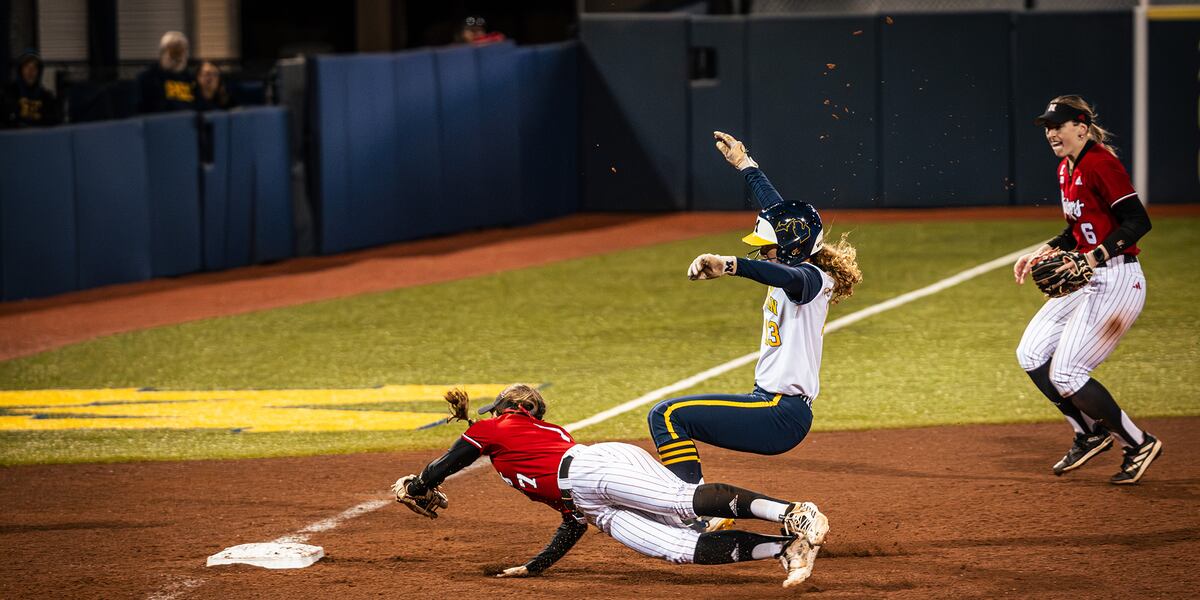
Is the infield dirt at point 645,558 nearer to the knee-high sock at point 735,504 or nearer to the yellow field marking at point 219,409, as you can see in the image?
the knee-high sock at point 735,504

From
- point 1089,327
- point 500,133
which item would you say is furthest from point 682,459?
point 500,133

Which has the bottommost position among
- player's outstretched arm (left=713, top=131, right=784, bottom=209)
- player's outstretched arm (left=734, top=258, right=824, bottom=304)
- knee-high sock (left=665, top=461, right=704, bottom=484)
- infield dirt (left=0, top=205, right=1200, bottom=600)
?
infield dirt (left=0, top=205, right=1200, bottom=600)

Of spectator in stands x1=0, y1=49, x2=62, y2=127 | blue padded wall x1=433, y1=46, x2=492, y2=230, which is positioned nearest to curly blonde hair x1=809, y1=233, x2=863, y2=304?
spectator in stands x1=0, y1=49, x2=62, y2=127

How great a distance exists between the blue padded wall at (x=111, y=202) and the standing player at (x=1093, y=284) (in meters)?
9.64

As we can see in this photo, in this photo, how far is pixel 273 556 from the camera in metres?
5.89

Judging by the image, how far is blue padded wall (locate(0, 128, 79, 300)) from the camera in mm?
13070

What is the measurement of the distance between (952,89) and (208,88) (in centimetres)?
888

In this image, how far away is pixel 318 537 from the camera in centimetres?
629

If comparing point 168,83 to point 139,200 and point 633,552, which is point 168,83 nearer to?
point 139,200

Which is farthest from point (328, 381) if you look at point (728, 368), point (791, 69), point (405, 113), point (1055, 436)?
point (791, 69)

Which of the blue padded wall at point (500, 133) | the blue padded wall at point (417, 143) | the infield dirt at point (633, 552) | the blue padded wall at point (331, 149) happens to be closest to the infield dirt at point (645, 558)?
the infield dirt at point (633, 552)

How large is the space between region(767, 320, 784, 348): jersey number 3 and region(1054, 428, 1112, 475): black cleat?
2.11 m

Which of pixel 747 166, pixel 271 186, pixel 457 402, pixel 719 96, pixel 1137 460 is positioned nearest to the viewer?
pixel 457 402

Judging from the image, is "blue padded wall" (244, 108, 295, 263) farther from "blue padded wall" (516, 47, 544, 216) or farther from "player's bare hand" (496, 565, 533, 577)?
"player's bare hand" (496, 565, 533, 577)
